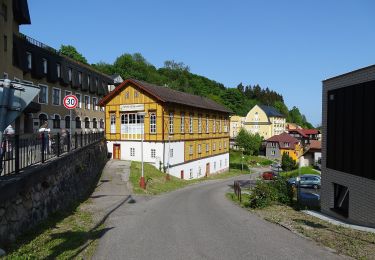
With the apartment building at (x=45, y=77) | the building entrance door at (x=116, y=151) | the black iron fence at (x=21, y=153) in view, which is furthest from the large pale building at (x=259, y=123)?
the black iron fence at (x=21, y=153)

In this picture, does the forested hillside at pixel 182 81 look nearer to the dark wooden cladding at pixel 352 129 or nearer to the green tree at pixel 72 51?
the green tree at pixel 72 51

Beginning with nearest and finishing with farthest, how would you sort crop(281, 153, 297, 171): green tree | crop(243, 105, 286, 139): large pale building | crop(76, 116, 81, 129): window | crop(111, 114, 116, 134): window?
crop(111, 114, 116, 134): window < crop(76, 116, 81, 129): window < crop(281, 153, 297, 171): green tree < crop(243, 105, 286, 139): large pale building

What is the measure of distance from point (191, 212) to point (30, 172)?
27.6 feet

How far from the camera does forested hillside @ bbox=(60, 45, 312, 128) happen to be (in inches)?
3658

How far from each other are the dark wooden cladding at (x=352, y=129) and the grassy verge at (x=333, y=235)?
4274 mm

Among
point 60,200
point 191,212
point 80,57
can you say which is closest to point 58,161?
point 60,200

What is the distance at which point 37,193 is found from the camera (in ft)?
37.0

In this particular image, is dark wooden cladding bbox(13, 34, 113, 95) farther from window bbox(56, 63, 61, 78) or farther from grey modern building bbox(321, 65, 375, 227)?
grey modern building bbox(321, 65, 375, 227)

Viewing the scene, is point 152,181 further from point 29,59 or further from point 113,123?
point 29,59

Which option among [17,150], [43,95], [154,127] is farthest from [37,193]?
[43,95]

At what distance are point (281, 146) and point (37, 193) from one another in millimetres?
84768

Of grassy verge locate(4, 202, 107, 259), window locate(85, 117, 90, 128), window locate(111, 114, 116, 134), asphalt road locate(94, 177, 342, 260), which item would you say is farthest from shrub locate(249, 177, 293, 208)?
window locate(85, 117, 90, 128)

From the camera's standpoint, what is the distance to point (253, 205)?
19656mm

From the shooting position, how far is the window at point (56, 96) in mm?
41125
